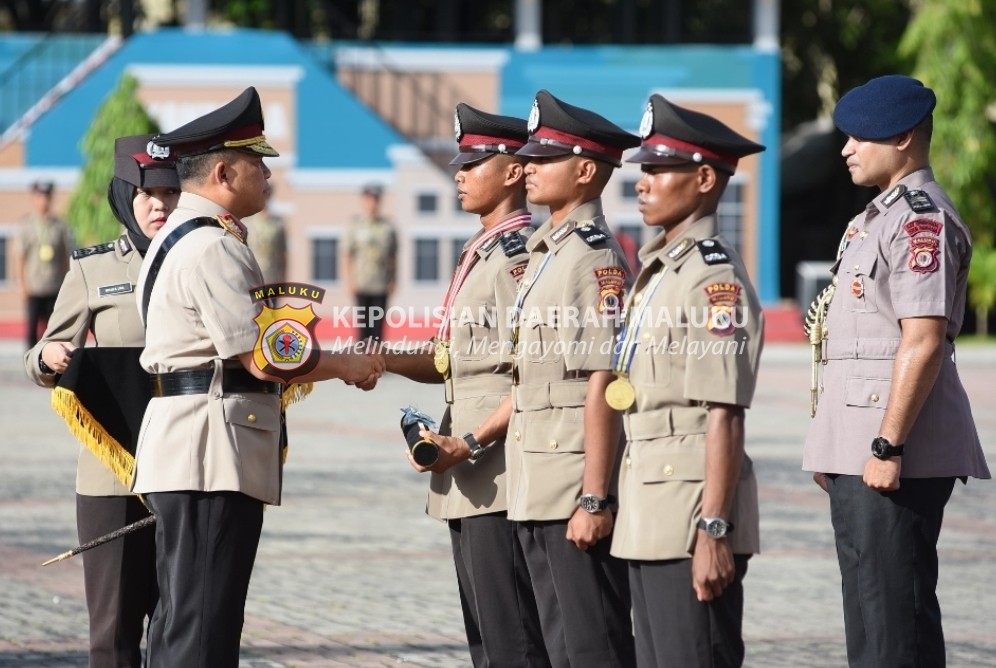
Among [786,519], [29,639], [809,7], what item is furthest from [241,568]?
[809,7]

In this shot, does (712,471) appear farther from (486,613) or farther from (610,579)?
(486,613)

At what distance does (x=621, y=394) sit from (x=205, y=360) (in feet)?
4.09

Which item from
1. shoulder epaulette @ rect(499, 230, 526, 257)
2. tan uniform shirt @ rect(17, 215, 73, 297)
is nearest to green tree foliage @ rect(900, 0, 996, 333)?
tan uniform shirt @ rect(17, 215, 73, 297)

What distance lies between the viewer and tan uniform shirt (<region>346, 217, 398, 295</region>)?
21.2m

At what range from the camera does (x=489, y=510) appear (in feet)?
18.2

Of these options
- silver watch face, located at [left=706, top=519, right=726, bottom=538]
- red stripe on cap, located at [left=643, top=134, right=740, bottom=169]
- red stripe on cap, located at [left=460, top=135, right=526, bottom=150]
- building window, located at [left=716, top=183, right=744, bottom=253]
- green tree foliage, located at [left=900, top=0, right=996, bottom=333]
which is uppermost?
green tree foliage, located at [left=900, top=0, right=996, bottom=333]

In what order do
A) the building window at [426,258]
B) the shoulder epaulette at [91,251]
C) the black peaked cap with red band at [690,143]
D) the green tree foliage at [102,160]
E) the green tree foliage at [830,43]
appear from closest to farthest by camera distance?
the black peaked cap with red band at [690,143]
the shoulder epaulette at [91,251]
the green tree foliage at [102,160]
the building window at [426,258]
the green tree foliage at [830,43]

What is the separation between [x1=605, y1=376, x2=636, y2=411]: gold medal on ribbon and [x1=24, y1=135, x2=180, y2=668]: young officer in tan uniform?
194 centimetres

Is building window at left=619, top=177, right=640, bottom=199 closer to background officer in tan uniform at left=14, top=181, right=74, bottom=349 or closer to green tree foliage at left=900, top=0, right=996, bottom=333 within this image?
green tree foliage at left=900, top=0, right=996, bottom=333

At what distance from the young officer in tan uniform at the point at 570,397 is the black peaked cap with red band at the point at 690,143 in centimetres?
54

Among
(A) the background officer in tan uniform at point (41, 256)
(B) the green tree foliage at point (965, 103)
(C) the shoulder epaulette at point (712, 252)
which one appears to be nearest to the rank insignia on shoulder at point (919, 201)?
(C) the shoulder epaulette at point (712, 252)

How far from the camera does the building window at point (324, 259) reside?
29234 mm

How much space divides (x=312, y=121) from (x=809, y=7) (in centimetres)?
1259

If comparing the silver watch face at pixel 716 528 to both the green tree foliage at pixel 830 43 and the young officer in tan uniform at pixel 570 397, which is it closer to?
the young officer in tan uniform at pixel 570 397
